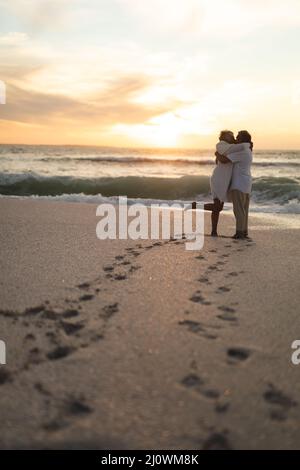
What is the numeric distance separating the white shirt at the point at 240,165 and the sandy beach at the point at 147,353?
82.6 inches

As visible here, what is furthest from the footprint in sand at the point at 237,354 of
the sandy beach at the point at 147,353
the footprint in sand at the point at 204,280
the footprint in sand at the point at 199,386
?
the footprint in sand at the point at 204,280

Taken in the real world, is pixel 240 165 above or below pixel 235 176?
above

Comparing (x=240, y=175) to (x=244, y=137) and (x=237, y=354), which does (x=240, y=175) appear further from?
(x=237, y=354)

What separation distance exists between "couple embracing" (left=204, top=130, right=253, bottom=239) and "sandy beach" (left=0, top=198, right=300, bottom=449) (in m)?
1.94

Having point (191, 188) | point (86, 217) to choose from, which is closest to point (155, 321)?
point (86, 217)

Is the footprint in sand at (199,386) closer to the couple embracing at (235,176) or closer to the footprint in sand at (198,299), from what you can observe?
the footprint in sand at (198,299)

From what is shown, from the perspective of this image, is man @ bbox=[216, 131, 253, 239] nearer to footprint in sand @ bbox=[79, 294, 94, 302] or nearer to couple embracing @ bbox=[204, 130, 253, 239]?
couple embracing @ bbox=[204, 130, 253, 239]

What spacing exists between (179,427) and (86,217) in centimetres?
664

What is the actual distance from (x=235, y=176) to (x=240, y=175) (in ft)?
0.25

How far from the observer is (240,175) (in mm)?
6762

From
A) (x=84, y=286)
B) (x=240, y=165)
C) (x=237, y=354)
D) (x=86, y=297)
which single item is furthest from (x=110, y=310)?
(x=240, y=165)

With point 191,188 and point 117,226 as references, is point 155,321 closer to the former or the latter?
point 117,226

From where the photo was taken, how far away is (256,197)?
15.6 m
